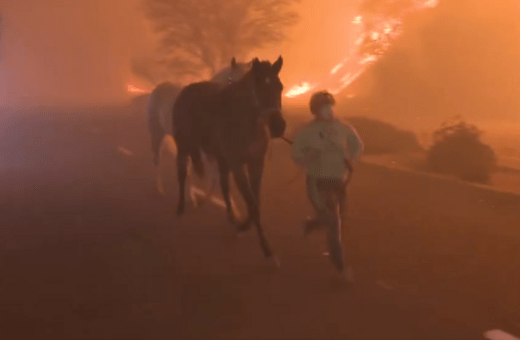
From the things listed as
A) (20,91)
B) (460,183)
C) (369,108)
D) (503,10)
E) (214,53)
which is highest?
(20,91)

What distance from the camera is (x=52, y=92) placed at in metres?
75.1

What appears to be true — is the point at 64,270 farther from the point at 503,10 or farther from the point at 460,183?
the point at 503,10

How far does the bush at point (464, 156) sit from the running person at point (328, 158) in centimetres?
740

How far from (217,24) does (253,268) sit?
27103mm

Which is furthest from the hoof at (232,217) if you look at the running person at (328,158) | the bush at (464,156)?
the bush at (464,156)

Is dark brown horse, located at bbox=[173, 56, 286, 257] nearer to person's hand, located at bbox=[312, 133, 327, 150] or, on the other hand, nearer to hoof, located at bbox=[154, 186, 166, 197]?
person's hand, located at bbox=[312, 133, 327, 150]

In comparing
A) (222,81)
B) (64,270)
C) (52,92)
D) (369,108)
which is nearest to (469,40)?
(369,108)

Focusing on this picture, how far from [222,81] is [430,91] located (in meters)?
27.3

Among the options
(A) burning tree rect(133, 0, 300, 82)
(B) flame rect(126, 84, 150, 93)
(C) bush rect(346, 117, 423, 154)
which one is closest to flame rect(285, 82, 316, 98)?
(A) burning tree rect(133, 0, 300, 82)

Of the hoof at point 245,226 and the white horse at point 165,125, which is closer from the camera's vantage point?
the hoof at point 245,226

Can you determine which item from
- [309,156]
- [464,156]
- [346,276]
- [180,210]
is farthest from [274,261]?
[464,156]

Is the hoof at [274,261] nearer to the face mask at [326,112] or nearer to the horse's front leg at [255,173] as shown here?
the horse's front leg at [255,173]

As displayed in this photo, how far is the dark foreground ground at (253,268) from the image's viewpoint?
203 inches

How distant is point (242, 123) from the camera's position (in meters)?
6.89
